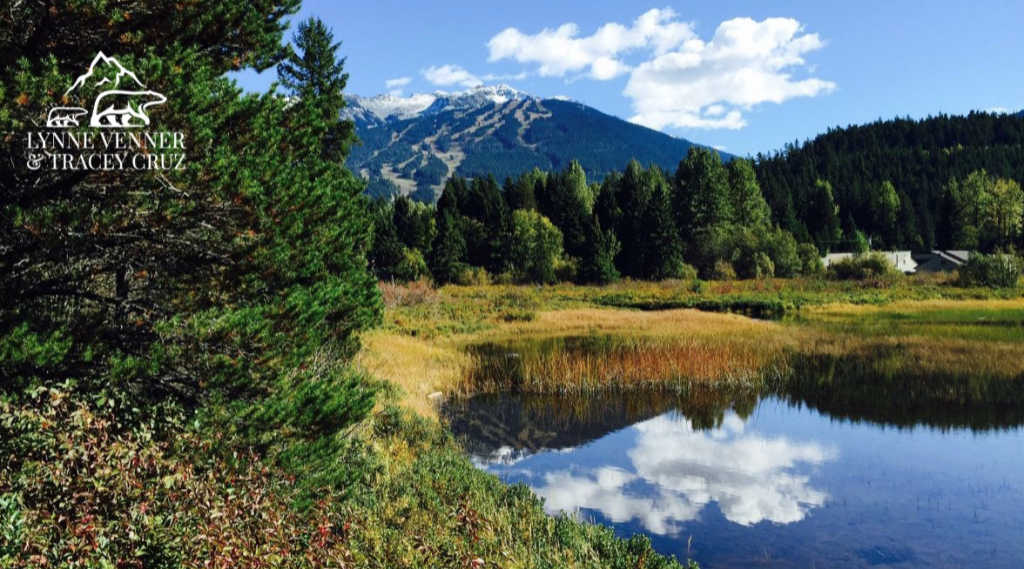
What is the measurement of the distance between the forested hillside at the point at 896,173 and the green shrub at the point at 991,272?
84.6ft

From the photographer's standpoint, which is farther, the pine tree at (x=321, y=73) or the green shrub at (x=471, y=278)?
the green shrub at (x=471, y=278)

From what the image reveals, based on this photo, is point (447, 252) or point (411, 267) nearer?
point (411, 267)

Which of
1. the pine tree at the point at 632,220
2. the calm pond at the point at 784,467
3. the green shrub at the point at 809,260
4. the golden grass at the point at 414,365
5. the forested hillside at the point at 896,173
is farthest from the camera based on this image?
the forested hillside at the point at 896,173

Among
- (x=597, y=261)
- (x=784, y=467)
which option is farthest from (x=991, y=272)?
(x=784, y=467)

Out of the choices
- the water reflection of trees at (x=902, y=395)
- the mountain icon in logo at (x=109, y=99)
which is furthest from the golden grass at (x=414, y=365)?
the mountain icon in logo at (x=109, y=99)

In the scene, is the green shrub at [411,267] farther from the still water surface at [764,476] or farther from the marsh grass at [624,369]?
the still water surface at [764,476]

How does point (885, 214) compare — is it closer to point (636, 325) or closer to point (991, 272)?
point (991, 272)

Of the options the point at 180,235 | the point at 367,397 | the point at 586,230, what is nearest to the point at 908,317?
the point at 586,230

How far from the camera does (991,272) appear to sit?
5984 cm

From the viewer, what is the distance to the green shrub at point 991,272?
59219mm

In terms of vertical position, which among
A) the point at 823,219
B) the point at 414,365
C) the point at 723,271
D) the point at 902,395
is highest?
the point at 823,219
